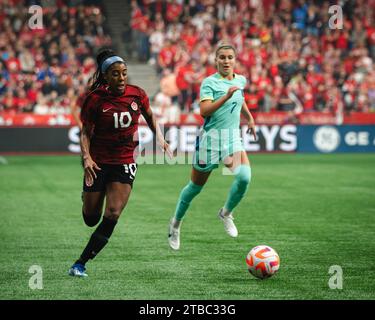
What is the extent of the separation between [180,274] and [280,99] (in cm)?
2010

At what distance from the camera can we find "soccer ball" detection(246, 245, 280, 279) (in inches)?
343

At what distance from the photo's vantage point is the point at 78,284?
8.44 meters

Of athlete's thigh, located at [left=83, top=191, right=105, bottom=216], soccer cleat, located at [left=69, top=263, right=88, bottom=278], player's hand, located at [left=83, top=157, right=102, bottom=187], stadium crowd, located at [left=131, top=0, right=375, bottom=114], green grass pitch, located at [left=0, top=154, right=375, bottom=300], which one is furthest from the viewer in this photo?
stadium crowd, located at [left=131, top=0, right=375, bottom=114]

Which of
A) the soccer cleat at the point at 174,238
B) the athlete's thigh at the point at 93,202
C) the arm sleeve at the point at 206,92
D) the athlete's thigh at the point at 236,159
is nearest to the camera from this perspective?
the athlete's thigh at the point at 93,202

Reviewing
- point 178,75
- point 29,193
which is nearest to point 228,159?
point 29,193

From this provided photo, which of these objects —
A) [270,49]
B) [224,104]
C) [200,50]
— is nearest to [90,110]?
[224,104]

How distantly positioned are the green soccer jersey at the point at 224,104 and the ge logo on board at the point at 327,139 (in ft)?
56.3

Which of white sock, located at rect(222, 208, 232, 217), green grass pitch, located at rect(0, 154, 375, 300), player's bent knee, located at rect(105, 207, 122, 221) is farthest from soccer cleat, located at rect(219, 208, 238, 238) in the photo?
player's bent knee, located at rect(105, 207, 122, 221)

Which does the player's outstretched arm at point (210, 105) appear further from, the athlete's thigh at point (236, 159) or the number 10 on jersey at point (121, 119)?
the number 10 on jersey at point (121, 119)

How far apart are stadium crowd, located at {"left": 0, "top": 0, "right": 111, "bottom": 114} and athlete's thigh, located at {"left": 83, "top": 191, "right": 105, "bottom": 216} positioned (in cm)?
1700

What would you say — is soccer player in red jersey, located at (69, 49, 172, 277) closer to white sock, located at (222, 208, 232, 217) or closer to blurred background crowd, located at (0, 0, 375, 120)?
white sock, located at (222, 208, 232, 217)

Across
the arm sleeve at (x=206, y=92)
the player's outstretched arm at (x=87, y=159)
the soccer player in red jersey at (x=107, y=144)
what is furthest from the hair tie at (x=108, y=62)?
the arm sleeve at (x=206, y=92)

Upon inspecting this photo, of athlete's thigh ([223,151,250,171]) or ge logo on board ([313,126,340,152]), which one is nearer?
athlete's thigh ([223,151,250,171])

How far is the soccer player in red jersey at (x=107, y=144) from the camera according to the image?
8.82 m
